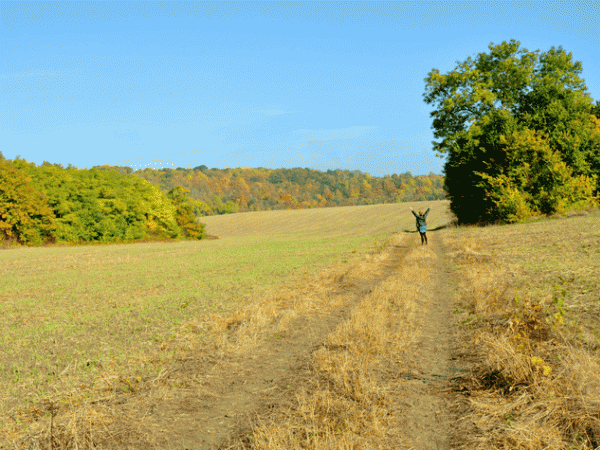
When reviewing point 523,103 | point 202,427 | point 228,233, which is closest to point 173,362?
point 202,427

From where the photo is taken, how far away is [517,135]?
119ft

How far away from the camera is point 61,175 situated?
63031 millimetres

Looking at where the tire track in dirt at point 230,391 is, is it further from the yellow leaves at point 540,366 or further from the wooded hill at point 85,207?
the wooded hill at point 85,207

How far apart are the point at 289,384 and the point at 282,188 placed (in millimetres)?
167358

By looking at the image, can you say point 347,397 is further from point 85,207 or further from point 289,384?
point 85,207

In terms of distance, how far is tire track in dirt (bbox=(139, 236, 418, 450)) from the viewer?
4.87 m

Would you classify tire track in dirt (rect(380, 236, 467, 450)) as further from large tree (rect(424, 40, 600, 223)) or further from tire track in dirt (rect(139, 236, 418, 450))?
large tree (rect(424, 40, 600, 223))

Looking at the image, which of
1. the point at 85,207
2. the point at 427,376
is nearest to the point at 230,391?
the point at 427,376

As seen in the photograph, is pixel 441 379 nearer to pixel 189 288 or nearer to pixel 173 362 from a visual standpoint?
pixel 173 362

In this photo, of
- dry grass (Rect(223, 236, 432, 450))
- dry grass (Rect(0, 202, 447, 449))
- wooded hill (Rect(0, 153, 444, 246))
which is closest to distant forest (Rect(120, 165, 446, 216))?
wooded hill (Rect(0, 153, 444, 246))

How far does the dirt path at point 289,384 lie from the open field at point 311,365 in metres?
0.03

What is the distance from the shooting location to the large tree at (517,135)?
121ft

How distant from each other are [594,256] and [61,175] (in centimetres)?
6727

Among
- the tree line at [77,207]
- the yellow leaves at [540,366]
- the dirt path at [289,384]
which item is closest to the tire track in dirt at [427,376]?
the dirt path at [289,384]
